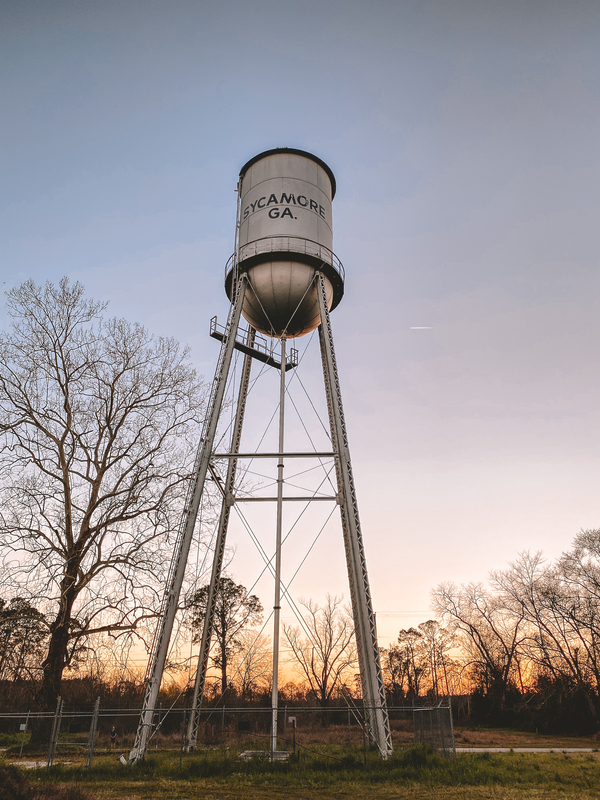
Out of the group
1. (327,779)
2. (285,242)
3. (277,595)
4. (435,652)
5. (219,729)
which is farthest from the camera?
(435,652)

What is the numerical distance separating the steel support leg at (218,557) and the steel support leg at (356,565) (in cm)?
278

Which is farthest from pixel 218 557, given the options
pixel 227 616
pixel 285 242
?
pixel 227 616

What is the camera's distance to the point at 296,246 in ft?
52.6

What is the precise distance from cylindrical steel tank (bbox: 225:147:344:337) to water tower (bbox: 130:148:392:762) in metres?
0.03

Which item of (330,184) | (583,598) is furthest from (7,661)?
(583,598)

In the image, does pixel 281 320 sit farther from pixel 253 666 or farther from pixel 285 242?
pixel 253 666

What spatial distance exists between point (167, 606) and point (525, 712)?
29533 mm

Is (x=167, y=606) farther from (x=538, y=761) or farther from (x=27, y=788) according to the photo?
(x=538, y=761)

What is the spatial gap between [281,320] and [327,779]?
11.6 meters

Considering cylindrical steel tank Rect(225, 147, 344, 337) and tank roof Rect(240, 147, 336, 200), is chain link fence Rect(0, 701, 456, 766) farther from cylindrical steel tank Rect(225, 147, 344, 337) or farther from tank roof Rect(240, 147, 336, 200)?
tank roof Rect(240, 147, 336, 200)

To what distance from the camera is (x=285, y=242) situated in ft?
52.6

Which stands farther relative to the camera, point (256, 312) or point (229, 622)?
point (229, 622)

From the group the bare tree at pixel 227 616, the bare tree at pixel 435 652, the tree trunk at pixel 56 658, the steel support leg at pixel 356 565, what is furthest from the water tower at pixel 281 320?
the bare tree at pixel 435 652

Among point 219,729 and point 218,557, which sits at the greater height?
point 218,557
